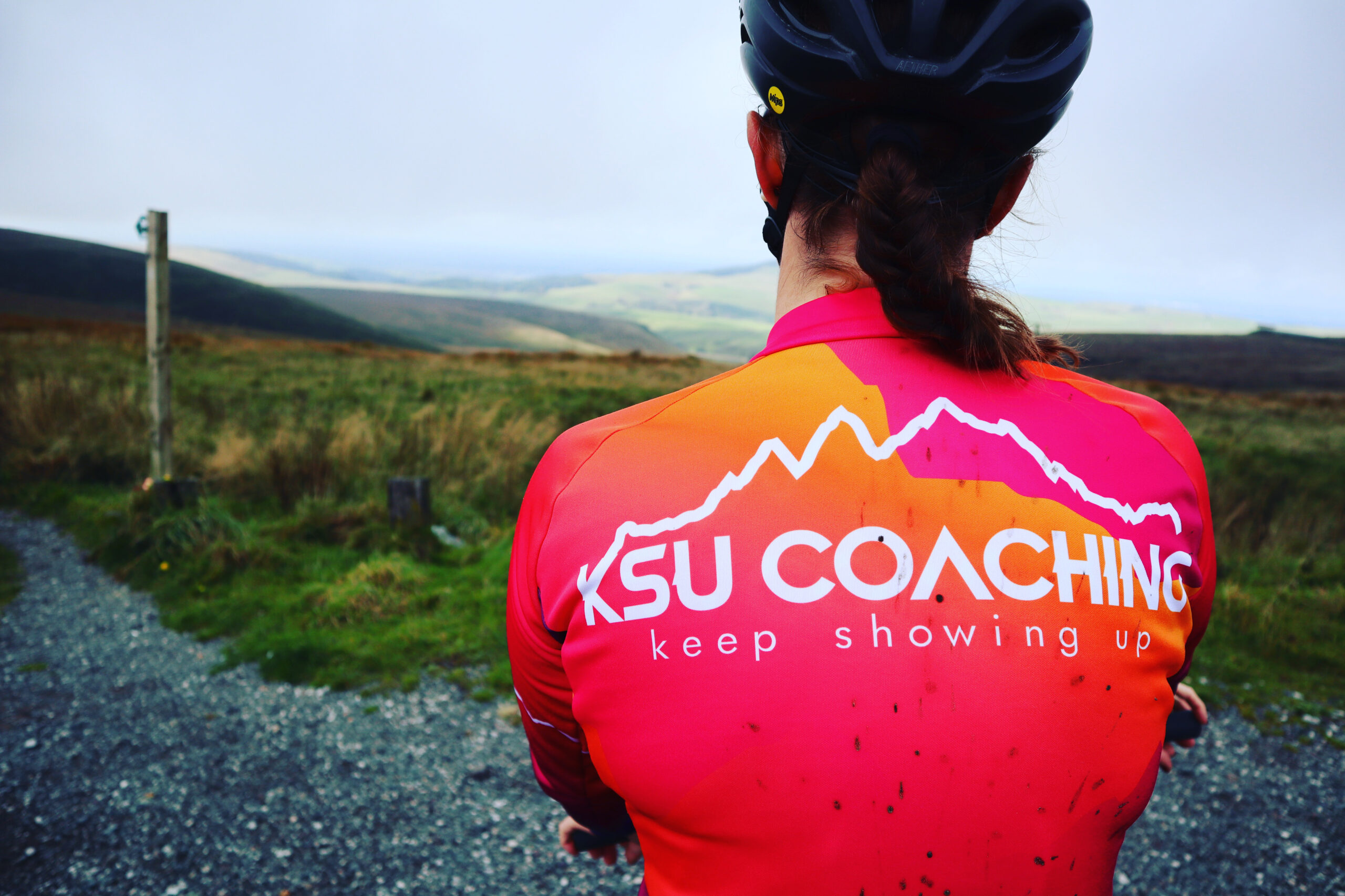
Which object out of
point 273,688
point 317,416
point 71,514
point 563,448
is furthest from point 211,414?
point 563,448

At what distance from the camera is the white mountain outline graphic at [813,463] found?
2.94ft

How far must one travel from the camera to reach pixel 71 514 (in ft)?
23.8

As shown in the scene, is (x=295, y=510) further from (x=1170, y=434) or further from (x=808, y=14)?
(x=1170, y=434)

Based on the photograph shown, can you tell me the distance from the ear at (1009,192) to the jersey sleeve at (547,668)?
820mm

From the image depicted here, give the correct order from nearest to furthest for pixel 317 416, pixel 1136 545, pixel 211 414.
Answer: pixel 1136 545 → pixel 317 416 → pixel 211 414

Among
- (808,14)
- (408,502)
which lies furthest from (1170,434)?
(408,502)

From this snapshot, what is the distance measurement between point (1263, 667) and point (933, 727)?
5823mm

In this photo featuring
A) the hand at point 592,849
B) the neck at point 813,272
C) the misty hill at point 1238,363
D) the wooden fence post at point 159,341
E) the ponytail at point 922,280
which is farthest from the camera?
the misty hill at point 1238,363

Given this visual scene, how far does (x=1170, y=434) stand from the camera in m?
1.03

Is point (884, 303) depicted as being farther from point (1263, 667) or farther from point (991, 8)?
point (1263, 667)

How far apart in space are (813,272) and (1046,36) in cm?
68

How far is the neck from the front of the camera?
1.08 meters

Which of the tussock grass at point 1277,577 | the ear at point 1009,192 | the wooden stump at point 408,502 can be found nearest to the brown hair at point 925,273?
the ear at point 1009,192

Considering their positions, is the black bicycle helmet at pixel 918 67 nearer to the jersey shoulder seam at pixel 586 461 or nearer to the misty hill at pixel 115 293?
the jersey shoulder seam at pixel 586 461
